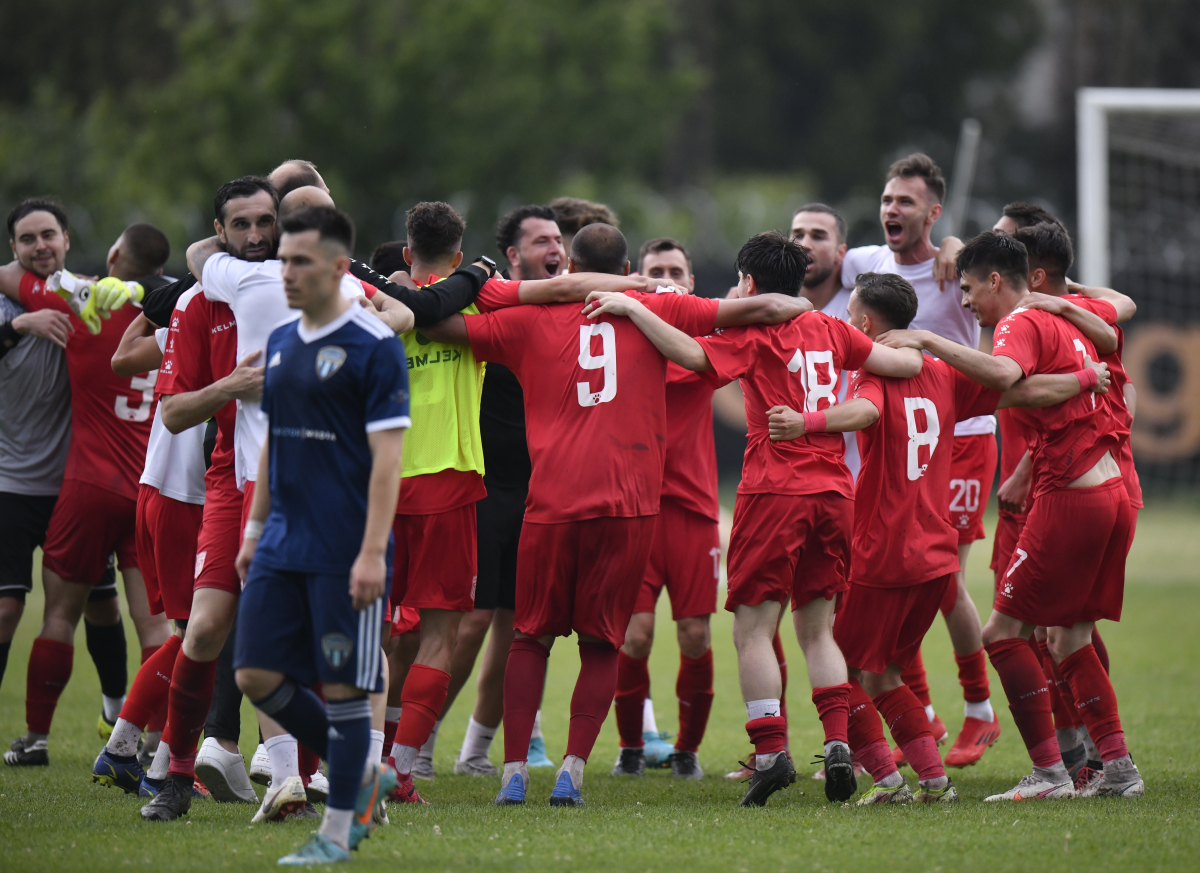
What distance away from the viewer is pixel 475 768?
707 centimetres

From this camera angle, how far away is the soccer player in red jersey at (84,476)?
23.2 ft

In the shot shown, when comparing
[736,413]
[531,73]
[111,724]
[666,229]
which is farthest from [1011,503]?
[531,73]

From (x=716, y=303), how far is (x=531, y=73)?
23.1 metres

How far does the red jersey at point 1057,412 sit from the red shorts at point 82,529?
15.0 feet

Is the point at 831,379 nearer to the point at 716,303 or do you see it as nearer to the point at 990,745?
the point at 716,303

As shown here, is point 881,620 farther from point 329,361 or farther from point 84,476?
point 84,476

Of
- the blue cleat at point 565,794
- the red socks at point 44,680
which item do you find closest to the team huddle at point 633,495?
the blue cleat at point 565,794

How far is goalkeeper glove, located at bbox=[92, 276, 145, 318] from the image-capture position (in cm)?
632

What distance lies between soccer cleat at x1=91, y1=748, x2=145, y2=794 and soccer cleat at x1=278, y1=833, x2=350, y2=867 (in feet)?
6.35

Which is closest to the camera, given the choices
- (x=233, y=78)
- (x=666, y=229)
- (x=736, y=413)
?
(x=736, y=413)

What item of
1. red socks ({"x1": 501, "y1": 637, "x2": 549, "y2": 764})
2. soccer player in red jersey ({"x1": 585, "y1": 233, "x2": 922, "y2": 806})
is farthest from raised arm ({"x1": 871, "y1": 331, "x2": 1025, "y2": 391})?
red socks ({"x1": 501, "y1": 637, "x2": 549, "y2": 764})

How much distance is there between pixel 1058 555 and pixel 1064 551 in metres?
0.03

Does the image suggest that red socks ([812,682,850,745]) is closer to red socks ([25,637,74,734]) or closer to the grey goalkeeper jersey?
red socks ([25,637,74,734])

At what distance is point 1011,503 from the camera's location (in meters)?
6.98
